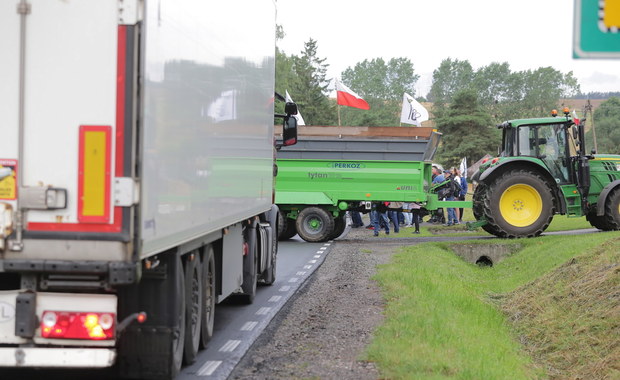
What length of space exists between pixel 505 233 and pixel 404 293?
9823mm

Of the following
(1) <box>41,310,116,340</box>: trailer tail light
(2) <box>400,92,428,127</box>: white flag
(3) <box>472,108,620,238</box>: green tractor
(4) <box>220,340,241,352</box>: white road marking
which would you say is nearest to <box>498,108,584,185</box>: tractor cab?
(3) <box>472,108,620,238</box>: green tractor

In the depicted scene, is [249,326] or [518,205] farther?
[518,205]

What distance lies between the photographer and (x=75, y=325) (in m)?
5.80

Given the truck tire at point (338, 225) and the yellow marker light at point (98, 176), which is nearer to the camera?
the yellow marker light at point (98, 176)

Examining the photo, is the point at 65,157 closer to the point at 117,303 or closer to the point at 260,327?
the point at 117,303

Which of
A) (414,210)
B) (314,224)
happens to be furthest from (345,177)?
(414,210)

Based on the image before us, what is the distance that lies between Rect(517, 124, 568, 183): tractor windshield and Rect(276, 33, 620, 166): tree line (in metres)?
65.8

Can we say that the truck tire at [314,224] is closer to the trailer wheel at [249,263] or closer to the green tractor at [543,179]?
the green tractor at [543,179]

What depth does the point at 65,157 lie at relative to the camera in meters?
5.49

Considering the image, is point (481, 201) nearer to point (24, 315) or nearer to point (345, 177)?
point (345, 177)

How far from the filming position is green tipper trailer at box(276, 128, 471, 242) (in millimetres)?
23484

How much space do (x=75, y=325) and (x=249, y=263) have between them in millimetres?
5922

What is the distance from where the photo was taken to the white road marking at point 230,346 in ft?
28.7

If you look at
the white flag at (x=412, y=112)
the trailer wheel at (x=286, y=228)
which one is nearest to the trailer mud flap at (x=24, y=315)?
the trailer wheel at (x=286, y=228)
